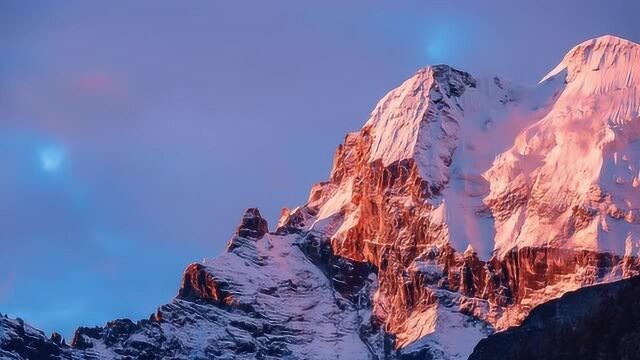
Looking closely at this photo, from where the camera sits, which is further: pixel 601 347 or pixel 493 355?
pixel 493 355

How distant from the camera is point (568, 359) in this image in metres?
140

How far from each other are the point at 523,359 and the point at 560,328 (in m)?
2.56

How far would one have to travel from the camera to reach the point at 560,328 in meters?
143

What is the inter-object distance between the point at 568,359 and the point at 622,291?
4780 millimetres

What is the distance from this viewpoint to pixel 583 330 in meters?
142

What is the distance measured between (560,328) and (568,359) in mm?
3113

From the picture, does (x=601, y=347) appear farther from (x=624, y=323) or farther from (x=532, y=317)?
(x=532, y=317)

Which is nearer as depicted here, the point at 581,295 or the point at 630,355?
the point at 630,355

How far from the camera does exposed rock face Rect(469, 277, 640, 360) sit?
13800cm

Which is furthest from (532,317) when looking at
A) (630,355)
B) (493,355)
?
(630,355)

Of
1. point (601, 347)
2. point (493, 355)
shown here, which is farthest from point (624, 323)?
point (493, 355)

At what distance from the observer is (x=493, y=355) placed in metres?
148

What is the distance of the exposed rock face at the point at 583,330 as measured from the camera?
453ft

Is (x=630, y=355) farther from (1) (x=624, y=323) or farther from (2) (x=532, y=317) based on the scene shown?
(2) (x=532, y=317)
